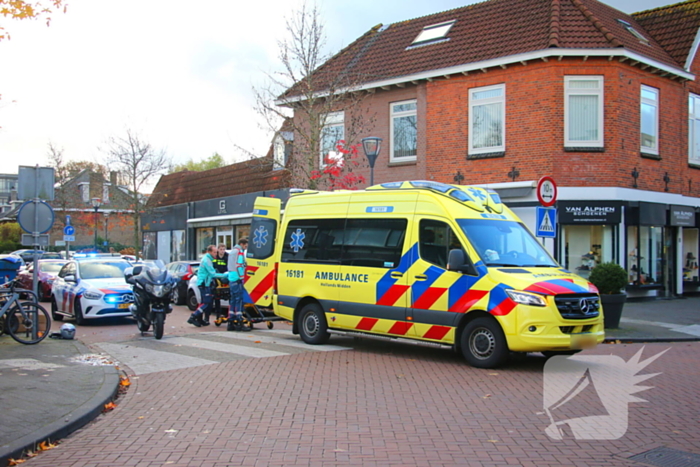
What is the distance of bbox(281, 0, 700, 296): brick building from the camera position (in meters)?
19.3

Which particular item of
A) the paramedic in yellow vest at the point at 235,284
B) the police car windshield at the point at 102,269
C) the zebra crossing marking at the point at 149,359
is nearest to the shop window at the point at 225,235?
the police car windshield at the point at 102,269

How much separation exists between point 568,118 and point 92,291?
13907mm

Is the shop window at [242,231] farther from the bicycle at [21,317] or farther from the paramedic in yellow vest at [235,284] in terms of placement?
the bicycle at [21,317]

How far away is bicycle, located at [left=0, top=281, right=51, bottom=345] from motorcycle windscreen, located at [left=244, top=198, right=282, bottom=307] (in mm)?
3964

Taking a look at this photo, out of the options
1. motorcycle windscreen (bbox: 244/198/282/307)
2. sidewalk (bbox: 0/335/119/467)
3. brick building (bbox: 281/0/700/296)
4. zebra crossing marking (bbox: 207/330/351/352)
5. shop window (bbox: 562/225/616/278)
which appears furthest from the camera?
shop window (bbox: 562/225/616/278)

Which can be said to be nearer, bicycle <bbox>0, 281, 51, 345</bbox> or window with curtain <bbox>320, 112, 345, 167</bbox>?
bicycle <bbox>0, 281, 51, 345</bbox>

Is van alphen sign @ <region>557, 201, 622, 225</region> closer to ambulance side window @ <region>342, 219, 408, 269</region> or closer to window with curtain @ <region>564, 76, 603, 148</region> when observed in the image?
window with curtain @ <region>564, 76, 603, 148</region>

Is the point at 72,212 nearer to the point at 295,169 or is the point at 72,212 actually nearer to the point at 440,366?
the point at 295,169

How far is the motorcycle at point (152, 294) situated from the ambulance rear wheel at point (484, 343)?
601cm

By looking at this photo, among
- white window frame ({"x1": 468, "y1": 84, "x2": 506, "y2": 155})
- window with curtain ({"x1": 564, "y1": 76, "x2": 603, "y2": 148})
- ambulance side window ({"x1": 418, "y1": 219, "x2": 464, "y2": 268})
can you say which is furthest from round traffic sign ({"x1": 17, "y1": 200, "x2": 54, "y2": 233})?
window with curtain ({"x1": 564, "y1": 76, "x2": 603, "y2": 148})

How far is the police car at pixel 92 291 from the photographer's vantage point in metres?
15.2

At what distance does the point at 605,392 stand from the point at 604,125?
527 inches

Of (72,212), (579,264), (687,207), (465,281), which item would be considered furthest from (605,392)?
(72,212)

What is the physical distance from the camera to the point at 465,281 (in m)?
9.50
